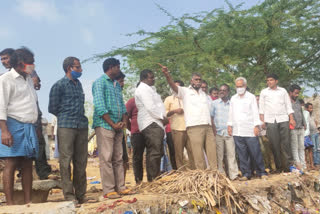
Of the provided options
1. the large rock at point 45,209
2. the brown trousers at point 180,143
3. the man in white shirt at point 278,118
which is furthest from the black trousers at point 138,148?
the man in white shirt at point 278,118

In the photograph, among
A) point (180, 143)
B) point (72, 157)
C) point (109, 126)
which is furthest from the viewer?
point (180, 143)

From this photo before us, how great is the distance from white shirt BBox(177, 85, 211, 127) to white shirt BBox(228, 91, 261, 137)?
1141 mm

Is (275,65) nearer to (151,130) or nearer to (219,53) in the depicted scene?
(219,53)

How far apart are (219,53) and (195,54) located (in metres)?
0.77

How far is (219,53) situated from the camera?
10977 millimetres

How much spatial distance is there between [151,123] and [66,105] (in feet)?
4.68

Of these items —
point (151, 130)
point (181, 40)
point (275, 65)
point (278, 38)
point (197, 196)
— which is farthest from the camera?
point (181, 40)

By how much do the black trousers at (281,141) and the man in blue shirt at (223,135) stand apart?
95 cm

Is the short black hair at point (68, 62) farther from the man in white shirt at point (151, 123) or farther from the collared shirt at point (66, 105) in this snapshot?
the man in white shirt at point (151, 123)

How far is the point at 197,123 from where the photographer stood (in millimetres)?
6418

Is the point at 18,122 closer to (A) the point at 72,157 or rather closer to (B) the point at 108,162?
(A) the point at 72,157

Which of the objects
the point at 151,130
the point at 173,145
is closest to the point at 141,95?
the point at 151,130

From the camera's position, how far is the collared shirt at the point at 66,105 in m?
4.79

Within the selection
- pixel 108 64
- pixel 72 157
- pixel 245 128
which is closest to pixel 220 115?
pixel 245 128
